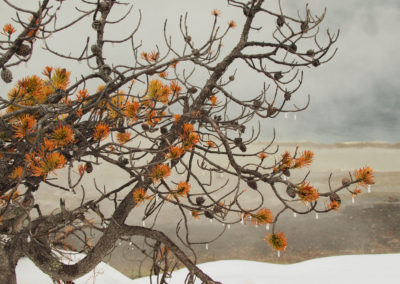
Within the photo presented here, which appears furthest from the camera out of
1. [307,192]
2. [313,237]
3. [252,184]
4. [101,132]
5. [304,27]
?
[313,237]

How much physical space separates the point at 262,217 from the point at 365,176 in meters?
0.46

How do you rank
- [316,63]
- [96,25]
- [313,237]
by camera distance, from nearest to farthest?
[96,25], [316,63], [313,237]

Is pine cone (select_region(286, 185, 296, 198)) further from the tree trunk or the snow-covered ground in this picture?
the snow-covered ground

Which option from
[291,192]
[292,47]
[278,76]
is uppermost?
[292,47]

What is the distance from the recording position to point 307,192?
1327mm

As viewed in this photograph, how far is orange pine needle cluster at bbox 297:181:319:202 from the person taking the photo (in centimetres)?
131

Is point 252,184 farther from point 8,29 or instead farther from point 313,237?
point 313,237

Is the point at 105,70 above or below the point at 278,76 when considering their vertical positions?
below

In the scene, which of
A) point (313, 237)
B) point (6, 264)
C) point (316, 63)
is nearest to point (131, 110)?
point (316, 63)

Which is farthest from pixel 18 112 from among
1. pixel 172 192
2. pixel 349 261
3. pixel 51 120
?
pixel 349 261

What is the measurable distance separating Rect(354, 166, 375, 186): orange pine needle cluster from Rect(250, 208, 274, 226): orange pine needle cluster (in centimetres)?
39

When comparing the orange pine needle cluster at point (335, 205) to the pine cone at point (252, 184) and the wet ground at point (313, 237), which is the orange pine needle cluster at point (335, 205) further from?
the wet ground at point (313, 237)

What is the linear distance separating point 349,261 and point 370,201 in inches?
91.8

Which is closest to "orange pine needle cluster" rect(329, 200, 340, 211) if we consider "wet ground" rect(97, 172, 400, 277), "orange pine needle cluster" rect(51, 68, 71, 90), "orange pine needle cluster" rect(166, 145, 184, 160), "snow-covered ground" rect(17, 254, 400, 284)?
"orange pine needle cluster" rect(166, 145, 184, 160)
